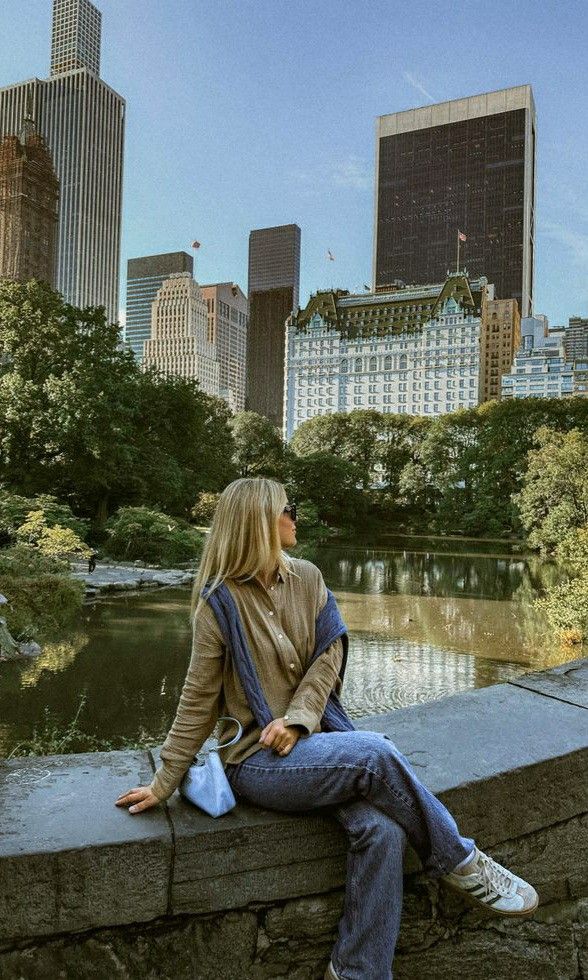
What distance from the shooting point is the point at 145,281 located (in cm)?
18000

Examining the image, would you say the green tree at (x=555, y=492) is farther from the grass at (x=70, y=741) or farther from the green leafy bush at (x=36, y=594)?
the grass at (x=70, y=741)

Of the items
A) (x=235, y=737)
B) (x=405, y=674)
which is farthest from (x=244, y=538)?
(x=405, y=674)

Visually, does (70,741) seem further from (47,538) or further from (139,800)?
(47,538)

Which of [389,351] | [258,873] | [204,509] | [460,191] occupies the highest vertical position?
[460,191]

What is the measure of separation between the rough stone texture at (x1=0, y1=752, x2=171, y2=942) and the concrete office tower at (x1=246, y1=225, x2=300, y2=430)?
14101 centimetres

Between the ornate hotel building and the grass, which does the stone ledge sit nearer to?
the grass

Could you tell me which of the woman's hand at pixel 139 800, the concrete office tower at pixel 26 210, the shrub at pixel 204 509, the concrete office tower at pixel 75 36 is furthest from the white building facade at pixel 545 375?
the woman's hand at pixel 139 800

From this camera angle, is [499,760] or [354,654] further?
[354,654]

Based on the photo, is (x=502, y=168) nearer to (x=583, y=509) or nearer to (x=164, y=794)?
(x=583, y=509)

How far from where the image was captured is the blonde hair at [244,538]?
2141mm

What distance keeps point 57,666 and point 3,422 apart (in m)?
17.9

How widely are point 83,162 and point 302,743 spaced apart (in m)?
149

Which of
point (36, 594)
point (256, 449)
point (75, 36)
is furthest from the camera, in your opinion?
point (75, 36)

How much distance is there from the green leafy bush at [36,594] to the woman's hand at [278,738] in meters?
9.53
